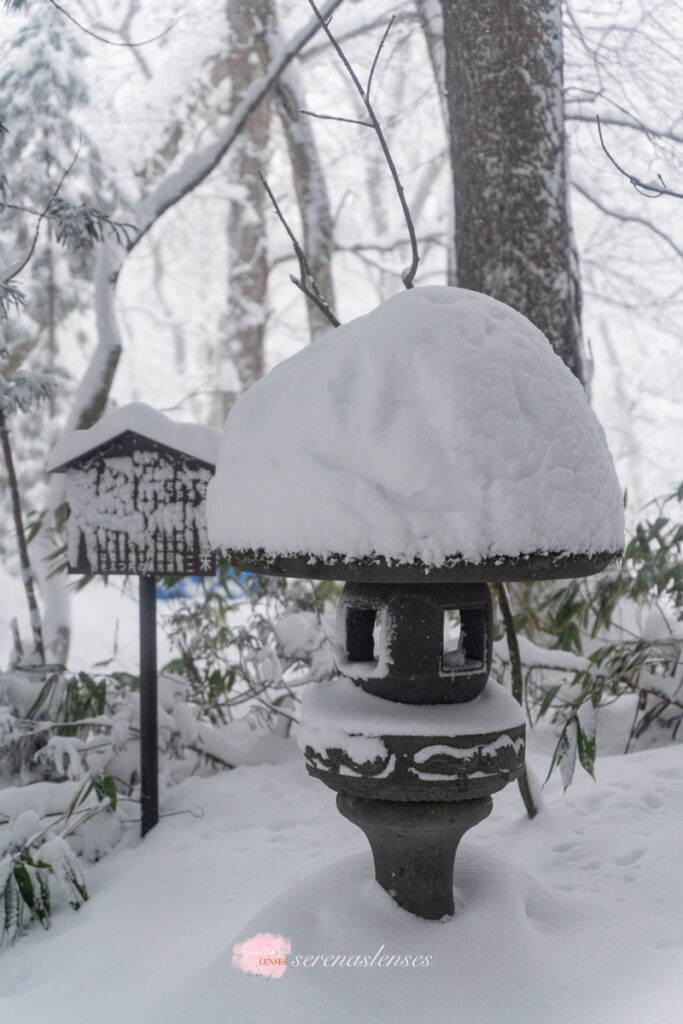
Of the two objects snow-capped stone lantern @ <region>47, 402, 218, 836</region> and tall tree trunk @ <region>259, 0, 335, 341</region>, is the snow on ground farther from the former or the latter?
tall tree trunk @ <region>259, 0, 335, 341</region>

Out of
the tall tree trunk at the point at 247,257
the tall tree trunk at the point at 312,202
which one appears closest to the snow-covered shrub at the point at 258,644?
the tall tree trunk at the point at 312,202

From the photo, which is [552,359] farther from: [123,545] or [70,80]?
[70,80]

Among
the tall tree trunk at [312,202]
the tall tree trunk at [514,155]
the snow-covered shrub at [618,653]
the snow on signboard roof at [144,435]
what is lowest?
the snow-covered shrub at [618,653]

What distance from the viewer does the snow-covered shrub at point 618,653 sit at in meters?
2.56

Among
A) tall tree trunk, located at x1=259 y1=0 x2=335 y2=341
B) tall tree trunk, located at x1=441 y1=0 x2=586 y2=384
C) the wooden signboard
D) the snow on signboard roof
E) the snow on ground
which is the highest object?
tall tree trunk, located at x1=259 y1=0 x2=335 y2=341

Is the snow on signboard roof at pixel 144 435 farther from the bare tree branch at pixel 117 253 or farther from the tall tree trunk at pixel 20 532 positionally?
the bare tree branch at pixel 117 253

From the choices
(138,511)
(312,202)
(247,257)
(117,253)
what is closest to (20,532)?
(138,511)

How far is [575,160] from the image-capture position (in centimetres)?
819

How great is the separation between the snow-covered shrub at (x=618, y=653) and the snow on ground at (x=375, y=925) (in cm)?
27

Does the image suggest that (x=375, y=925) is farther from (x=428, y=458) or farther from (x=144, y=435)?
(x=144, y=435)

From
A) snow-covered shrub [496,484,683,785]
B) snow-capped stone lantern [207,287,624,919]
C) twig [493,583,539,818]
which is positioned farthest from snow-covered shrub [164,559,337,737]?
snow-capped stone lantern [207,287,624,919]

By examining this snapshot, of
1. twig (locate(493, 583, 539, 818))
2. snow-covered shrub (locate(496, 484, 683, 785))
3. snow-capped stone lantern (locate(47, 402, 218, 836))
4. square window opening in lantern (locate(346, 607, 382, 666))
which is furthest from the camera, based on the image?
snow-covered shrub (locate(496, 484, 683, 785))

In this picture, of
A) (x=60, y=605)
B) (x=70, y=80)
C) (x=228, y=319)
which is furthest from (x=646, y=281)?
(x=60, y=605)

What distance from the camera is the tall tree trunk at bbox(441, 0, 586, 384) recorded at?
2900 mm
